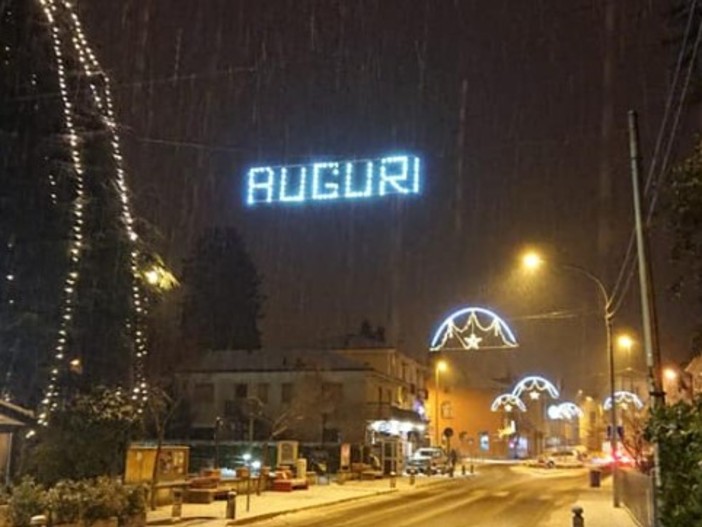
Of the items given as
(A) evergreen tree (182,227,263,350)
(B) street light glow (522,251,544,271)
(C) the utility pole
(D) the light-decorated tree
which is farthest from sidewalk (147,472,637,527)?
(A) evergreen tree (182,227,263,350)

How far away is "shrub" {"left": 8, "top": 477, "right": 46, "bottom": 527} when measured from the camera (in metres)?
16.4

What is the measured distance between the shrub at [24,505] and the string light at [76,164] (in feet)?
21.7

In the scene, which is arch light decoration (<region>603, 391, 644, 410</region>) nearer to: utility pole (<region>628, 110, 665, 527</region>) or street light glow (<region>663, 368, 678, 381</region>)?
street light glow (<region>663, 368, 678, 381</region>)

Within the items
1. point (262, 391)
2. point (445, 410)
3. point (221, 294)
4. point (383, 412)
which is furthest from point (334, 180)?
point (221, 294)

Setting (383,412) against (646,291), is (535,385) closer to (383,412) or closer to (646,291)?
(383,412)

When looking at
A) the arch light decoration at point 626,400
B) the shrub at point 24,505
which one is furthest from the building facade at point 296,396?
the shrub at point 24,505

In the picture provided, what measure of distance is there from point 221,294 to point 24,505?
73856mm

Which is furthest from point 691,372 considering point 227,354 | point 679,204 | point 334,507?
point 227,354

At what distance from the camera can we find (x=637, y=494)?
20891mm

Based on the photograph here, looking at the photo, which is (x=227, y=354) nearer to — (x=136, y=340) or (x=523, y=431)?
(x=136, y=340)

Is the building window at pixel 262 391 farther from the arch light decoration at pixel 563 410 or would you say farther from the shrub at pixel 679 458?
the shrub at pixel 679 458

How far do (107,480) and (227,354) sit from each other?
150ft

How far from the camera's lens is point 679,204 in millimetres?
13562

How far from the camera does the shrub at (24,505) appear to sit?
1636 cm
